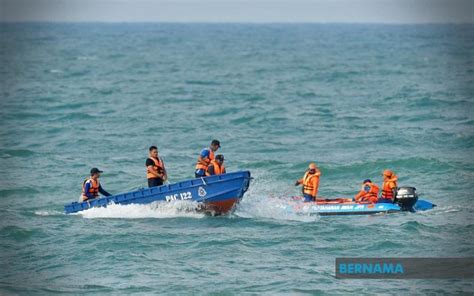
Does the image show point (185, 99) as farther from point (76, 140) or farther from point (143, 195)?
point (143, 195)

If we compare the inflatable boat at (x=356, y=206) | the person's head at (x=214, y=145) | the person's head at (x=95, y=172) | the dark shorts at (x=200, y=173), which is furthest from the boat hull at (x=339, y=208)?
the person's head at (x=95, y=172)

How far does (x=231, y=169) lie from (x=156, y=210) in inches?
341

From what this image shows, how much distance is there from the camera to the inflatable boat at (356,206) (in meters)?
26.0

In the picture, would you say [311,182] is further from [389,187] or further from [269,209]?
[389,187]

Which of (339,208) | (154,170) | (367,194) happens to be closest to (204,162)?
(154,170)

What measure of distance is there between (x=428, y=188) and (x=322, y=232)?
763 cm

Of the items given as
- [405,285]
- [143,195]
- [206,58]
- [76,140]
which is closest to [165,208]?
[143,195]

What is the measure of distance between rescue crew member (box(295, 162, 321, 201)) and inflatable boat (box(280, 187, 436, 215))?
0.96ft

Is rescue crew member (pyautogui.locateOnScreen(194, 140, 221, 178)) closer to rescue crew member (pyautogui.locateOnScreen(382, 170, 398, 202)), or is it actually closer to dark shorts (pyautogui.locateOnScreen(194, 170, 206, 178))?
dark shorts (pyautogui.locateOnScreen(194, 170, 206, 178))

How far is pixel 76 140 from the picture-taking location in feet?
138

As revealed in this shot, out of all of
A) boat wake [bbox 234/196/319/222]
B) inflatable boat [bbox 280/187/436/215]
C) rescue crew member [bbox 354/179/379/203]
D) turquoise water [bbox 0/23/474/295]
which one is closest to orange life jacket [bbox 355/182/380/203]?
rescue crew member [bbox 354/179/379/203]

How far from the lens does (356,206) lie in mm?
26047

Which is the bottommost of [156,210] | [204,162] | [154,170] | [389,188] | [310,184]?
[156,210]

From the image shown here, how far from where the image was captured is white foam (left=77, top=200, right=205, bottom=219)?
25763mm
